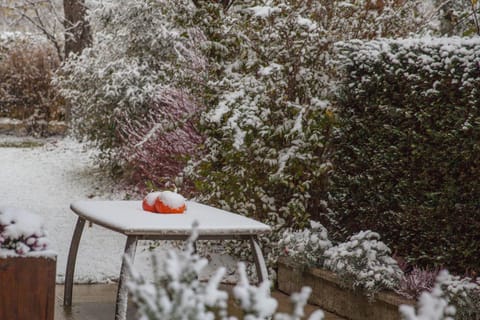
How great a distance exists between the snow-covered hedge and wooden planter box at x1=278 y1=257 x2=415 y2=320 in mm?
349

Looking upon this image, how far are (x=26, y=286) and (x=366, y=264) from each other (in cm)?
202

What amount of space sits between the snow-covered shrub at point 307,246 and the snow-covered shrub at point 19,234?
1.99m

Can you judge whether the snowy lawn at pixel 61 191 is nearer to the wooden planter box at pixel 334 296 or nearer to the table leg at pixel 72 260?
the table leg at pixel 72 260

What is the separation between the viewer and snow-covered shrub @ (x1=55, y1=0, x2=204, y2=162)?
351 inches

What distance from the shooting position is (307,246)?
547 cm

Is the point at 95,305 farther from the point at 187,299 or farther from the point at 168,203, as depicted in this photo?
the point at 187,299

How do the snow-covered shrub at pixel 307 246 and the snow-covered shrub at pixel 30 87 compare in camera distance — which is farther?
the snow-covered shrub at pixel 30 87

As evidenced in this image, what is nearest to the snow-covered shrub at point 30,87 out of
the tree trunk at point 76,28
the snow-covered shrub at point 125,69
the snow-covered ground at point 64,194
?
the tree trunk at point 76,28

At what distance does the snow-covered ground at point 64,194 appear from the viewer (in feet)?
20.1

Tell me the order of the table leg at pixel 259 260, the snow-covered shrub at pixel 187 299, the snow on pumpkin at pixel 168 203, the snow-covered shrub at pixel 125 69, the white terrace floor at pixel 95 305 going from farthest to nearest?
the snow-covered shrub at pixel 125 69 < the white terrace floor at pixel 95 305 < the snow on pumpkin at pixel 168 203 < the table leg at pixel 259 260 < the snow-covered shrub at pixel 187 299

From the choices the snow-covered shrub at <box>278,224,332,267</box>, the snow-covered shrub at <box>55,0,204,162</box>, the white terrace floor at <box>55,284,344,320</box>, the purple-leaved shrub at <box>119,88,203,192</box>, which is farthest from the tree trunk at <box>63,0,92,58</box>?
the snow-covered shrub at <box>278,224,332,267</box>

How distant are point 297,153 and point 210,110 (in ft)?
2.94

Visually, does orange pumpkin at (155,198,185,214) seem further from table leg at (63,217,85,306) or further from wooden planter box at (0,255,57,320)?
wooden planter box at (0,255,57,320)

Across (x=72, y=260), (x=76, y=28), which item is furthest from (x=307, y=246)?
(x=76, y=28)
